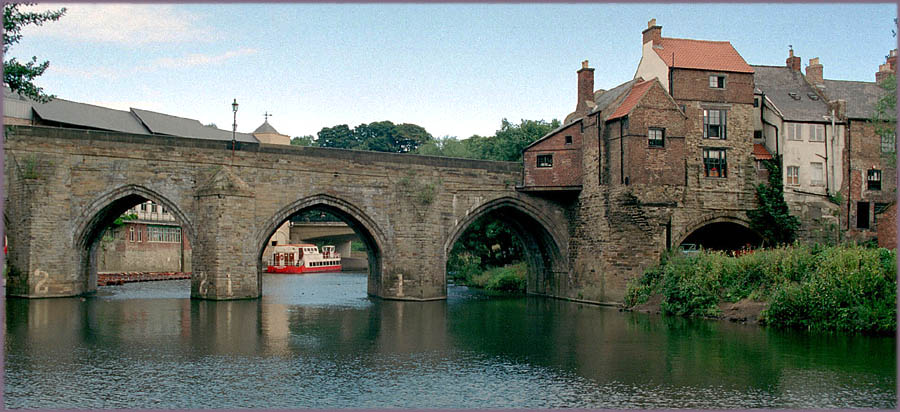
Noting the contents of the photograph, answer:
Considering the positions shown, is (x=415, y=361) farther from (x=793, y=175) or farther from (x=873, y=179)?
(x=873, y=179)

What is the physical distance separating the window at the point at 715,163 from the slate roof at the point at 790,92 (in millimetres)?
3847

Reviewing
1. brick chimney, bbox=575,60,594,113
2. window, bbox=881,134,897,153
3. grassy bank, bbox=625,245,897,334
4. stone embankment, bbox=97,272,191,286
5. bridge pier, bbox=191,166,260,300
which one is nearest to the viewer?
grassy bank, bbox=625,245,897,334

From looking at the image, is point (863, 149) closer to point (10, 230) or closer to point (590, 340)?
point (590, 340)

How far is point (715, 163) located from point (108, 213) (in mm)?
26028

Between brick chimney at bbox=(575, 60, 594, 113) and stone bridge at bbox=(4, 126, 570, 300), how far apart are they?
5033 mm

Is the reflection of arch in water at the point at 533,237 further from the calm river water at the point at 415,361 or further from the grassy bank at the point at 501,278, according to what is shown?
the calm river water at the point at 415,361

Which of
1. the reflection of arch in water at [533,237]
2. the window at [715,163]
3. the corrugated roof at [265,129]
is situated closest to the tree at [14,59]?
the reflection of arch in water at [533,237]

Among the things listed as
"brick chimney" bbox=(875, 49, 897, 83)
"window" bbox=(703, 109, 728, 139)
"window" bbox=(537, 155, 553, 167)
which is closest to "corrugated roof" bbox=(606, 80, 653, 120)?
"window" bbox=(703, 109, 728, 139)

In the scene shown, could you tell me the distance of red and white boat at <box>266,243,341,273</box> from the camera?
61562 mm

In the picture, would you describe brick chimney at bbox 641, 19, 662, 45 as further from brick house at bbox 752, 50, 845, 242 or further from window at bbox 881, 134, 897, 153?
window at bbox 881, 134, 897, 153

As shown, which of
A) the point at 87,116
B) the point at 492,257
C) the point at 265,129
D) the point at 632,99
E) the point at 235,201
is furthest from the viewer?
the point at 265,129

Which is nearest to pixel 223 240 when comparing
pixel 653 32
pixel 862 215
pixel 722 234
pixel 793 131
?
pixel 653 32

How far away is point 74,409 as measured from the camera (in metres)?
12.4

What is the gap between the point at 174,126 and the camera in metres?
58.6
